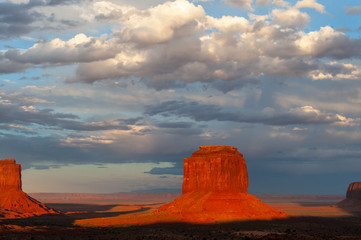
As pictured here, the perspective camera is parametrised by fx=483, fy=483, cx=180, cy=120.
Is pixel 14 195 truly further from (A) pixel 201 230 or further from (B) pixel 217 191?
(A) pixel 201 230

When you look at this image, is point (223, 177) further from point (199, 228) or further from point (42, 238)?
point (42, 238)

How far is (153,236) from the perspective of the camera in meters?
75.2

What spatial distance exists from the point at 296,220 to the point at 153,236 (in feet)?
147

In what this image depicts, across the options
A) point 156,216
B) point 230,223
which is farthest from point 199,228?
point 156,216

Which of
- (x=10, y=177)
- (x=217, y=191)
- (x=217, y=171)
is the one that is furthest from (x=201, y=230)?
(x=10, y=177)

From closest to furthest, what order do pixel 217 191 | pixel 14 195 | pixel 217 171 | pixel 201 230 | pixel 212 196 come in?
pixel 201 230 < pixel 212 196 < pixel 217 191 < pixel 217 171 < pixel 14 195

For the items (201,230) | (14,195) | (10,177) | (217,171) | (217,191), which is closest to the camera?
(201,230)

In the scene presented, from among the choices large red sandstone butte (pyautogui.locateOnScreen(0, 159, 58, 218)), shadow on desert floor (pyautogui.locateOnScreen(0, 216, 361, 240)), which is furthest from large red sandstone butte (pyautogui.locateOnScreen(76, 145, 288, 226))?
large red sandstone butte (pyautogui.locateOnScreen(0, 159, 58, 218))

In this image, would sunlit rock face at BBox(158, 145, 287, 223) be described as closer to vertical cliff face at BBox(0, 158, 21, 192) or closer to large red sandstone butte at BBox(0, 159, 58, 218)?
large red sandstone butte at BBox(0, 159, 58, 218)

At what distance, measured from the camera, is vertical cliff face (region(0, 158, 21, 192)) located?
6265 inches

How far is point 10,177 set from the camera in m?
160

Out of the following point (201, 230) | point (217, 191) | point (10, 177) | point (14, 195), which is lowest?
point (201, 230)

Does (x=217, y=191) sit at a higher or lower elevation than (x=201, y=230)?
higher

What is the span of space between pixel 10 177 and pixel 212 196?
8223cm
